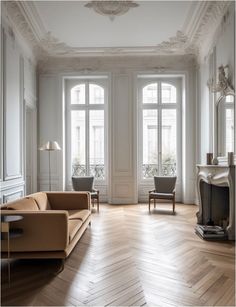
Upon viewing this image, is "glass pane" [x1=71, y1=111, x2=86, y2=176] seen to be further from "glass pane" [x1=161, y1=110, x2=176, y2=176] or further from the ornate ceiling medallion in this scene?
the ornate ceiling medallion

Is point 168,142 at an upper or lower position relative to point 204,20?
lower

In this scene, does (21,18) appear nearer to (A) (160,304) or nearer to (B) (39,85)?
(B) (39,85)

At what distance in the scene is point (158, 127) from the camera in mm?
7027

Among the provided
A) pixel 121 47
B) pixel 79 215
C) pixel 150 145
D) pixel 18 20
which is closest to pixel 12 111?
pixel 18 20

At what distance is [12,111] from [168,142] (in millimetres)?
3979

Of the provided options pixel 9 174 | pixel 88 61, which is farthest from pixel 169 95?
pixel 9 174

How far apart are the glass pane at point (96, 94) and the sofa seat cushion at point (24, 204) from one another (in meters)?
4.24

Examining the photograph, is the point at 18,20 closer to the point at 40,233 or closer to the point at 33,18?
the point at 33,18

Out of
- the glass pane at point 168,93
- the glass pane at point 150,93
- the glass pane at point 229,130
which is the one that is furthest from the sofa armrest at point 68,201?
the glass pane at point 168,93

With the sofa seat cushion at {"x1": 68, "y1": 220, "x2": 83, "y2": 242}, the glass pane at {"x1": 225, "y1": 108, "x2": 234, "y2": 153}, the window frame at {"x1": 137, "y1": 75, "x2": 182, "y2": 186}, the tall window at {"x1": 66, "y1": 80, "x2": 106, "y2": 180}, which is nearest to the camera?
the sofa seat cushion at {"x1": 68, "y1": 220, "x2": 83, "y2": 242}

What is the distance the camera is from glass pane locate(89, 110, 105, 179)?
23.2 feet

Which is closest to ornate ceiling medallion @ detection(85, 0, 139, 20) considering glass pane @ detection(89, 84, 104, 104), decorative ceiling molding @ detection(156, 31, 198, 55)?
decorative ceiling molding @ detection(156, 31, 198, 55)

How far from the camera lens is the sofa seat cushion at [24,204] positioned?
290 centimetres

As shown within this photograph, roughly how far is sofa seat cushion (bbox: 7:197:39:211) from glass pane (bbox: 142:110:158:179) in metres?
4.06
